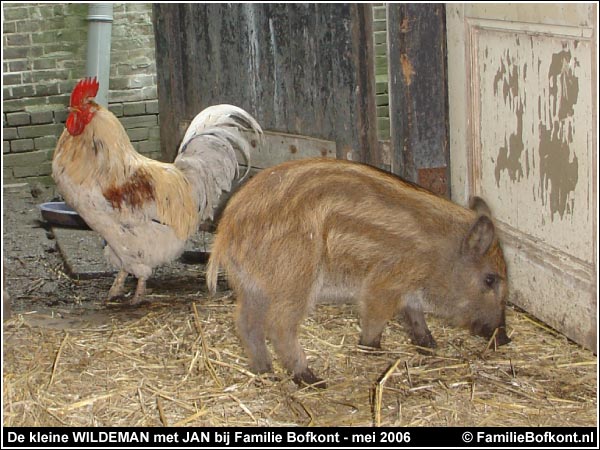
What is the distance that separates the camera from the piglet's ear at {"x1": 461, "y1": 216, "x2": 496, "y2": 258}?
177 inches

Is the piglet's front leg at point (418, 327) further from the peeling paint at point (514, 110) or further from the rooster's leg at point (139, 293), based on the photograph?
the rooster's leg at point (139, 293)

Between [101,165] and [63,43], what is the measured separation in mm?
3426

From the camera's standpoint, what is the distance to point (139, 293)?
5.91m

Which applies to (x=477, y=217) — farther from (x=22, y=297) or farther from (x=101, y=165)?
(x=22, y=297)

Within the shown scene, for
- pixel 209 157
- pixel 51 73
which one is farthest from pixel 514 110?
pixel 51 73

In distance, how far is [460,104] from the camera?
18.5ft

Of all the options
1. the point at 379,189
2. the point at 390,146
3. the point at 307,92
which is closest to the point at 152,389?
the point at 379,189

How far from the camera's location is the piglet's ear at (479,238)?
448 cm

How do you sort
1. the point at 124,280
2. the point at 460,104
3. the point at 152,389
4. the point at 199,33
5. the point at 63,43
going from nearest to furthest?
the point at 152,389 → the point at 460,104 → the point at 124,280 → the point at 199,33 → the point at 63,43

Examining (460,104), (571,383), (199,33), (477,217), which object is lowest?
(571,383)

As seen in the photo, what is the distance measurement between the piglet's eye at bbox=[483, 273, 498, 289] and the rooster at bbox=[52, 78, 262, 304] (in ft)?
7.01

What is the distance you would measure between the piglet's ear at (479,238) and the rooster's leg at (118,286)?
238 cm

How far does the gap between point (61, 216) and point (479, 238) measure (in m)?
3.61

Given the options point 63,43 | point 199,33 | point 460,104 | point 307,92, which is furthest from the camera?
point 63,43
